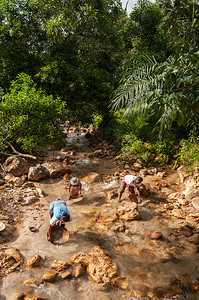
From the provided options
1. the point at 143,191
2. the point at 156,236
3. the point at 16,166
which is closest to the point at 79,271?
the point at 156,236

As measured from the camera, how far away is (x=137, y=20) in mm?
12492

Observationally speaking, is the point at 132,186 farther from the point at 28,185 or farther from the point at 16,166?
the point at 16,166

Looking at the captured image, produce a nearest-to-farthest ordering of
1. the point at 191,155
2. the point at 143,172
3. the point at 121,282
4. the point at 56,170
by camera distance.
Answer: the point at 121,282, the point at 191,155, the point at 56,170, the point at 143,172

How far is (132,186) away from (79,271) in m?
3.46

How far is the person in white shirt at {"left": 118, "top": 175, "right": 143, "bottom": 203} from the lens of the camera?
6.66 meters

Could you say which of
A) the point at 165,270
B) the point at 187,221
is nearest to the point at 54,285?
the point at 165,270

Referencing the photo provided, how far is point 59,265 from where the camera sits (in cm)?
417

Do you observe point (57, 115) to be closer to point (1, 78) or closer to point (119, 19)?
point (1, 78)

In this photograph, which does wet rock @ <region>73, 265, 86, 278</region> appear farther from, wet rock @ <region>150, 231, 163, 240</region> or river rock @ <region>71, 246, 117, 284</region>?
wet rock @ <region>150, 231, 163, 240</region>

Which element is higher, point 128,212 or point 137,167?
point 137,167

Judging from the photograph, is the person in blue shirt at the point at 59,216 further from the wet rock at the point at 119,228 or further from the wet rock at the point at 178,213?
the wet rock at the point at 178,213

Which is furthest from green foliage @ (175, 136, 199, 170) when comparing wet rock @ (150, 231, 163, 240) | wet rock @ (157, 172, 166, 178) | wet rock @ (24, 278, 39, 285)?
wet rock @ (24, 278, 39, 285)

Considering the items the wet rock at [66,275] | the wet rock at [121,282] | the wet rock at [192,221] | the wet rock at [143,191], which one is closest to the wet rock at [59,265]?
the wet rock at [66,275]

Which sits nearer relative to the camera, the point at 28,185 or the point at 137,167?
the point at 28,185
